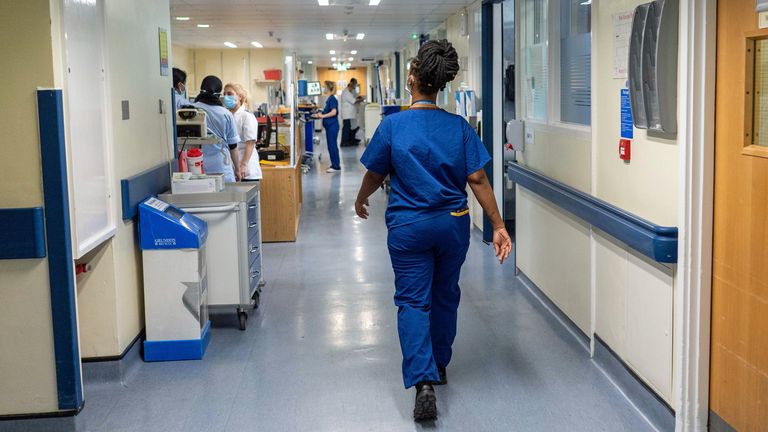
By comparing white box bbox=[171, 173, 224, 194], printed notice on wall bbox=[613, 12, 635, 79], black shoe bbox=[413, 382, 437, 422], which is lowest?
black shoe bbox=[413, 382, 437, 422]

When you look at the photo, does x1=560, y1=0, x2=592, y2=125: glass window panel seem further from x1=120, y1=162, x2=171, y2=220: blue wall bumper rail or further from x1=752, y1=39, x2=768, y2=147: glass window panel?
x1=120, y1=162, x2=171, y2=220: blue wall bumper rail

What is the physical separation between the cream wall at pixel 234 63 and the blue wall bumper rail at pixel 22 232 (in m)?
17.6

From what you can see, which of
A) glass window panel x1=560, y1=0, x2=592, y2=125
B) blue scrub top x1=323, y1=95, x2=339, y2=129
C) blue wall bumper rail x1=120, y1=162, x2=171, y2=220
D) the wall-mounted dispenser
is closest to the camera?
the wall-mounted dispenser

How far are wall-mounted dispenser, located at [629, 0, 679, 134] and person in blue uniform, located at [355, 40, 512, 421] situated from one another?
710 mm

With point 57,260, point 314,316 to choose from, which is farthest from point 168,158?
point 57,260

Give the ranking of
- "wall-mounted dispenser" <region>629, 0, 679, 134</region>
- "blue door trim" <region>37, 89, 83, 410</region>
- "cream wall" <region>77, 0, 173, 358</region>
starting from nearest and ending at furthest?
"wall-mounted dispenser" <region>629, 0, 679, 134</region> < "blue door trim" <region>37, 89, 83, 410</region> < "cream wall" <region>77, 0, 173, 358</region>

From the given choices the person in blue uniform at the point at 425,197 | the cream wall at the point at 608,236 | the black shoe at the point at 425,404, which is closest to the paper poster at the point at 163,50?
the person in blue uniform at the point at 425,197

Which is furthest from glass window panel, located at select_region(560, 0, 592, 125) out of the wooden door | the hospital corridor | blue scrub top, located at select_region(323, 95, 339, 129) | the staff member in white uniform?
blue scrub top, located at select_region(323, 95, 339, 129)

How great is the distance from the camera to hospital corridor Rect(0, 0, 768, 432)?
3.00 m

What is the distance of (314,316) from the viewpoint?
5.35 metres

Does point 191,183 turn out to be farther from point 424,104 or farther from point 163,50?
point 424,104

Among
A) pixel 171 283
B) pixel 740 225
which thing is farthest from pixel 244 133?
pixel 740 225

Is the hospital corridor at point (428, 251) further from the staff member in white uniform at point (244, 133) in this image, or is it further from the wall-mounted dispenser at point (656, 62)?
the staff member in white uniform at point (244, 133)

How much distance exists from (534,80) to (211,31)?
935cm
